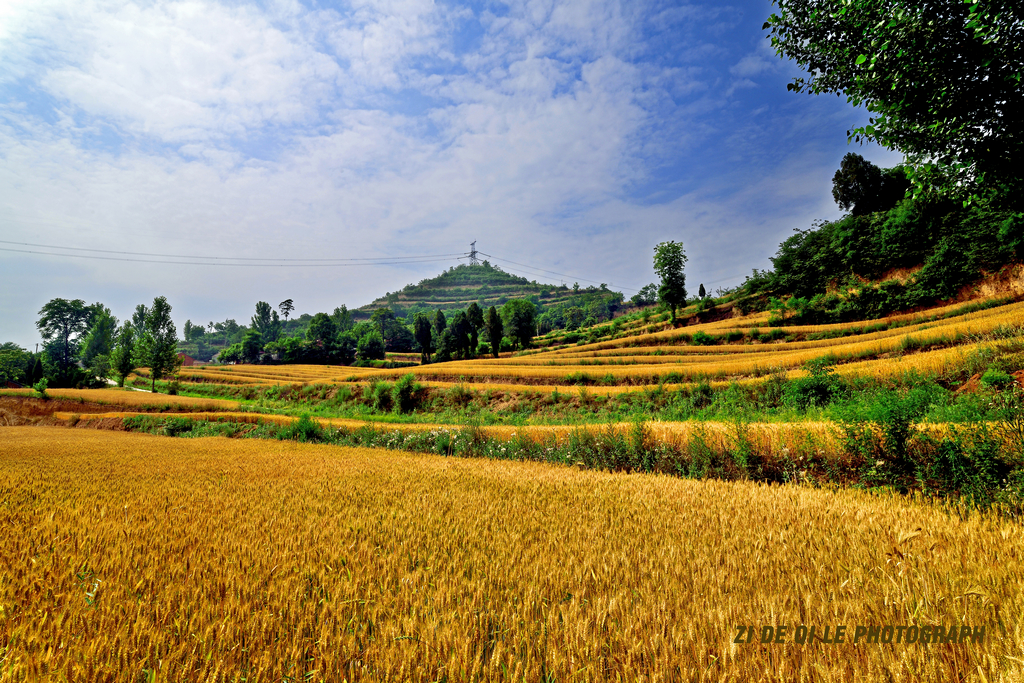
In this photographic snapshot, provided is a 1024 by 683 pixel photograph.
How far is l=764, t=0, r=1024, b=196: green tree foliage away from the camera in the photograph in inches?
262

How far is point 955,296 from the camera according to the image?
36.0 m

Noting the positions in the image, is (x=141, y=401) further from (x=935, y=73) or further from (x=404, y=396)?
A: (x=935, y=73)

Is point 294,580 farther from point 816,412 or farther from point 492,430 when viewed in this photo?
point 816,412

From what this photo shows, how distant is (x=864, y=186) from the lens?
57625 millimetres

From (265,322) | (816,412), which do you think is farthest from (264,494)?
(265,322)

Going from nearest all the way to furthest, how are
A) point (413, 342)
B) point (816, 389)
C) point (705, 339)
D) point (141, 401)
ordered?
point (816, 389) < point (141, 401) < point (705, 339) < point (413, 342)

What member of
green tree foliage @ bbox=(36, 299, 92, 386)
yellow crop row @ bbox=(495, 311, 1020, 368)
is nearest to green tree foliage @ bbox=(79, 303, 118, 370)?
green tree foliage @ bbox=(36, 299, 92, 386)

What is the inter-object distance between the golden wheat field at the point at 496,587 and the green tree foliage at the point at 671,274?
63.3m

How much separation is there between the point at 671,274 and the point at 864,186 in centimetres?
2937

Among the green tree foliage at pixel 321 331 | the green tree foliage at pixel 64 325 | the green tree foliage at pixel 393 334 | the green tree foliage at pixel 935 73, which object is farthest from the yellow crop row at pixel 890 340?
the green tree foliage at pixel 64 325

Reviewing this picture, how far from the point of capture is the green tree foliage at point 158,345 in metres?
57.6

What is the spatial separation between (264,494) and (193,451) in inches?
367

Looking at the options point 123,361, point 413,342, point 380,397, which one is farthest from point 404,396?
point 413,342

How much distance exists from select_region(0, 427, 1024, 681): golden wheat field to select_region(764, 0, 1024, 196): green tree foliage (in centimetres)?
743
